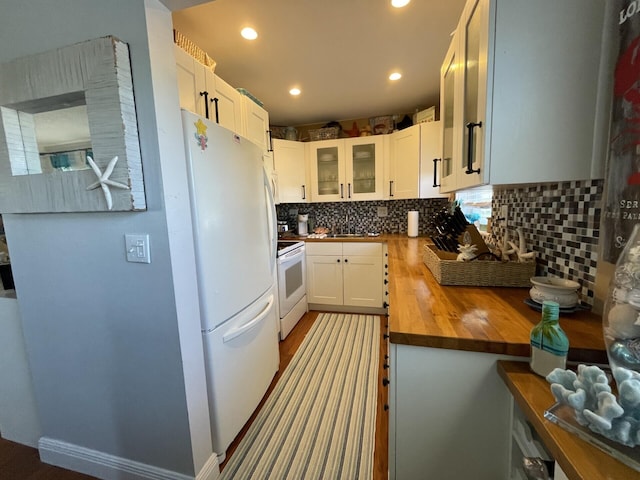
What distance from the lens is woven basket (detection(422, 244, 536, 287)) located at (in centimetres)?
120

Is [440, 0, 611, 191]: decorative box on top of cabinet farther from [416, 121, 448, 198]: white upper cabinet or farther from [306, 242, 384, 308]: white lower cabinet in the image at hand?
[306, 242, 384, 308]: white lower cabinet

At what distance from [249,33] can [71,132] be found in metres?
1.21

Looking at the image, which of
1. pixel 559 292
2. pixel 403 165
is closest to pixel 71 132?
pixel 559 292

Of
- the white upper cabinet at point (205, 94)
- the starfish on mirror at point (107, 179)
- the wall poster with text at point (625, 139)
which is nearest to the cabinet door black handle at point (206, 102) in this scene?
the white upper cabinet at point (205, 94)

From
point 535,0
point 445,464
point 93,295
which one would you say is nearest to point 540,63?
point 535,0

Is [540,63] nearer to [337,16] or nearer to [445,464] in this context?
[337,16]

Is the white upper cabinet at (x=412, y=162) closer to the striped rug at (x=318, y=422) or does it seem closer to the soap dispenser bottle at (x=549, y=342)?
the striped rug at (x=318, y=422)

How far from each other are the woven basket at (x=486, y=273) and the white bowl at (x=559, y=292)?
0.75ft

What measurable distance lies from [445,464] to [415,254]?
1.44m

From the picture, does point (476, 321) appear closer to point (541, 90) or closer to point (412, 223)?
point (541, 90)

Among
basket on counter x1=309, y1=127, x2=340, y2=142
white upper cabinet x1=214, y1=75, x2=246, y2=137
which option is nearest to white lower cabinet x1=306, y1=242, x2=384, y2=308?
basket on counter x1=309, y1=127, x2=340, y2=142

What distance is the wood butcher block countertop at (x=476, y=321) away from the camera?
2.46 feet

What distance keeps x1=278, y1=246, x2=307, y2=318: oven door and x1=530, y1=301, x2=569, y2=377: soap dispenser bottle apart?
196cm

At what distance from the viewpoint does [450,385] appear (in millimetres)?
810
